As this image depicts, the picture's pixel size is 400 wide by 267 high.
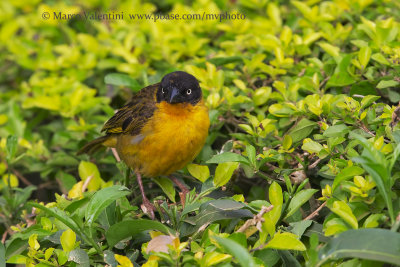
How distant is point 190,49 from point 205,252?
2.41 metres

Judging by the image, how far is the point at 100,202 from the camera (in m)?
2.66

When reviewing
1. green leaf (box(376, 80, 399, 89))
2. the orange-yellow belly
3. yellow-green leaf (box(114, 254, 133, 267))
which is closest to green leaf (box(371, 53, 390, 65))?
green leaf (box(376, 80, 399, 89))

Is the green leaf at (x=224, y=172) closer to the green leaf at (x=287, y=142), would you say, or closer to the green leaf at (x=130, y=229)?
the green leaf at (x=287, y=142)

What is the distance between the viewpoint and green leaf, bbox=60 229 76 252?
264 centimetres

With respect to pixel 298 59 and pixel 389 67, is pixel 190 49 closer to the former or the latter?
pixel 298 59

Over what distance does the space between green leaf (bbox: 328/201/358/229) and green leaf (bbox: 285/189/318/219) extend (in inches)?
8.7

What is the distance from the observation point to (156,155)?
358 cm

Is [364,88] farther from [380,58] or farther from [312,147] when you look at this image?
[312,147]

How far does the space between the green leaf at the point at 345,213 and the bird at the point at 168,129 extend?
1276mm

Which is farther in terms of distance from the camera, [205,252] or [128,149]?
[128,149]

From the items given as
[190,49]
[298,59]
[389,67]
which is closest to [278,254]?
[389,67]

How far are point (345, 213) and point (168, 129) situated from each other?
1541 millimetres

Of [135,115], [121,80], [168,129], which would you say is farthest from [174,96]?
[121,80]

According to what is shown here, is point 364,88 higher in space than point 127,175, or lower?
higher
